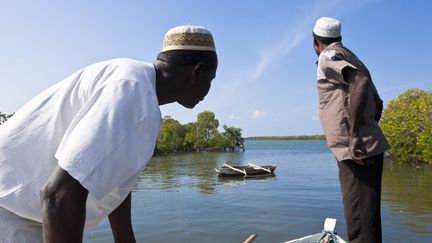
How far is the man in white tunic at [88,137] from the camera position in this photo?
1000 mm

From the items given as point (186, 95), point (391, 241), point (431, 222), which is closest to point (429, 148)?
point (431, 222)

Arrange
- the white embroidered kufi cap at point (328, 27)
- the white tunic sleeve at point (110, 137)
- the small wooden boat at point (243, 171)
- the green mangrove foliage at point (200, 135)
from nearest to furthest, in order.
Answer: the white tunic sleeve at point (110, 137), the white embroidered kufi cap at point (328, 27), the small wooden boat at point (243, 171), the green mangrove foliage at point (200, 135)

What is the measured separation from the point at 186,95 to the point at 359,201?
200 cm

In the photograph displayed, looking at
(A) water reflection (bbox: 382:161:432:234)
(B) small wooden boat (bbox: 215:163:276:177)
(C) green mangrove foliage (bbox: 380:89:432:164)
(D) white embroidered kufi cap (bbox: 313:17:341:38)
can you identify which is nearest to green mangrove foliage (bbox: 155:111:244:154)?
(C) green mangrove foliage (bbox: 380:89:432:164)

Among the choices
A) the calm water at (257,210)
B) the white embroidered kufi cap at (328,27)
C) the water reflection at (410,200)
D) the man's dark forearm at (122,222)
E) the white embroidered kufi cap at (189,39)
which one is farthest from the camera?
the water reflection at (410,200)

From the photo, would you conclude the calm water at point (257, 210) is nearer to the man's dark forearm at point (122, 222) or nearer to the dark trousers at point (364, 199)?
the dark trousers at point (364, 199)

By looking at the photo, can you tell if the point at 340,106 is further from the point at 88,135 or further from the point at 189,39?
the point at 88,135

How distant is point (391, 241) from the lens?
34.6 feet

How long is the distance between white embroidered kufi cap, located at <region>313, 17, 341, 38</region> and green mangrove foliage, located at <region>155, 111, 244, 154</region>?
63384 millimetres

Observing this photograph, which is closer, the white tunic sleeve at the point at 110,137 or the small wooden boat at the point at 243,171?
the white tunic sleeve at the point at 110,137

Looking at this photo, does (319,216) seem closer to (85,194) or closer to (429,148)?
(85,194)

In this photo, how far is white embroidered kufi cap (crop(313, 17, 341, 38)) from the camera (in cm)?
320

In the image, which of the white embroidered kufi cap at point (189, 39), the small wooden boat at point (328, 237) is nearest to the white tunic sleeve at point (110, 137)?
the white embroidered kufi cap at point (189, 39)

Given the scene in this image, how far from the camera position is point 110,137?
1.01 metres
